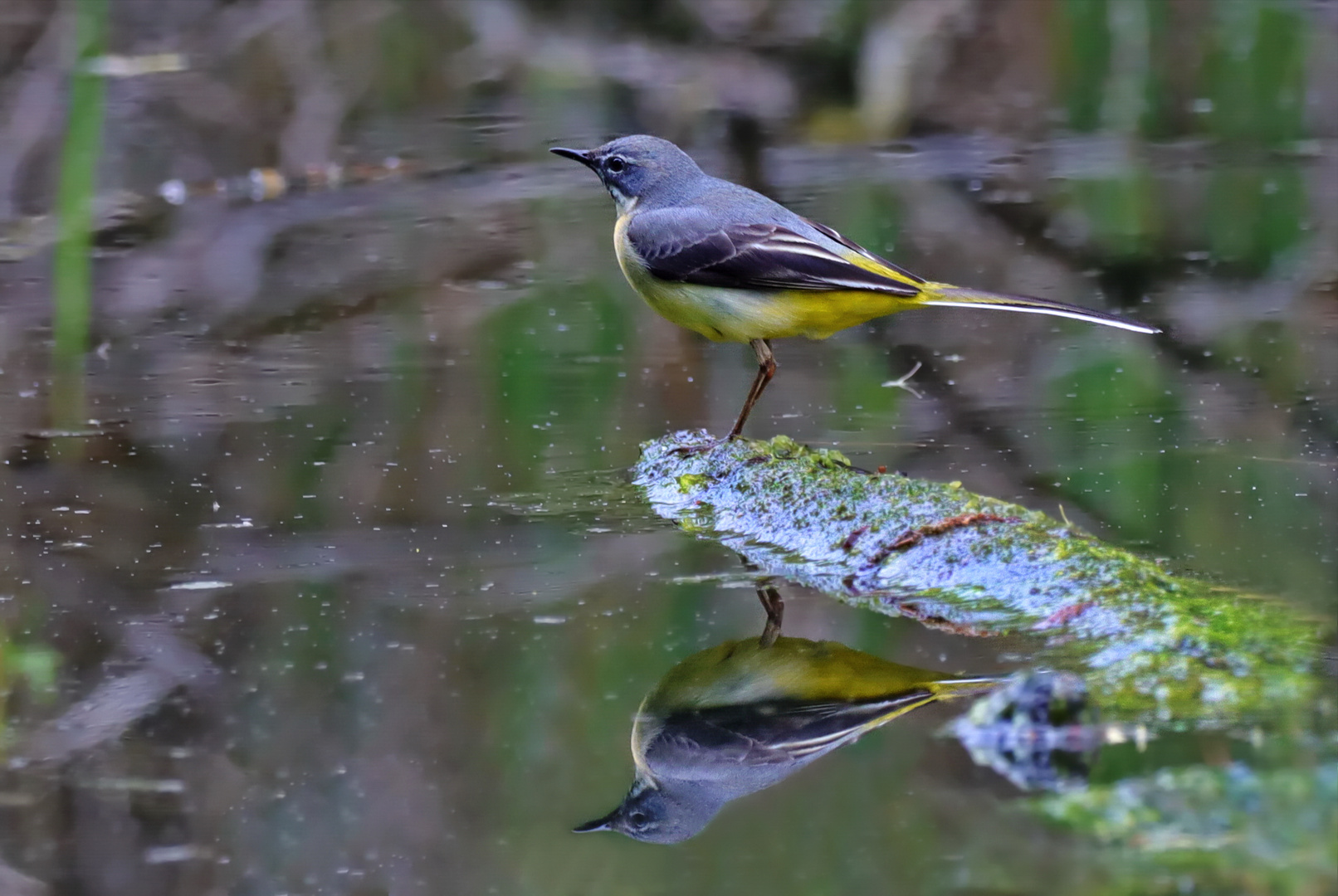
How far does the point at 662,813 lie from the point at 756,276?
2481 millimetres

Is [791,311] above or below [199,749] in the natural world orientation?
above

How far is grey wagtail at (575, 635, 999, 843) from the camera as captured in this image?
3816 millimetres

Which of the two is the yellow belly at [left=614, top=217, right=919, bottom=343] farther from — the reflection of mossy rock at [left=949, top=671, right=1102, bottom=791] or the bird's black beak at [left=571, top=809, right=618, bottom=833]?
the bird's black beak at [left=571, top=809, right=618, bottom=833]

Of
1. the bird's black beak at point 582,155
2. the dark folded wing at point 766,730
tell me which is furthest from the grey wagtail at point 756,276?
the dark folded wing at point 766,730

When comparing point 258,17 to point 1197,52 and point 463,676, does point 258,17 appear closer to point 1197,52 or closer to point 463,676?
point 1197,52

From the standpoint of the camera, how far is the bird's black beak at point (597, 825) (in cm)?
371

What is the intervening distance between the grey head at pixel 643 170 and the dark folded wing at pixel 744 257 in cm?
29

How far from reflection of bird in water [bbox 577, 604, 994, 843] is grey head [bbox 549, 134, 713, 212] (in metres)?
2.39

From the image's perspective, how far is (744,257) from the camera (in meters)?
5.83

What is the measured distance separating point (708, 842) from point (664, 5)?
11746 millimetres

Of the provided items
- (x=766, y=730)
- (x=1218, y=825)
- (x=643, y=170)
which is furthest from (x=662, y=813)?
(x=643, y=170)

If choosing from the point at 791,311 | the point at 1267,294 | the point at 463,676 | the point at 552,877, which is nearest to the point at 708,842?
the point at 552,877

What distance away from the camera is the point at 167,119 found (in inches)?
498

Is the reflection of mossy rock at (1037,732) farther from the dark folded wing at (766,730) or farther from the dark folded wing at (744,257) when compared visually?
the dark folded wing at (744,257)
